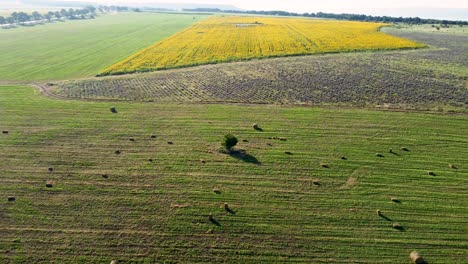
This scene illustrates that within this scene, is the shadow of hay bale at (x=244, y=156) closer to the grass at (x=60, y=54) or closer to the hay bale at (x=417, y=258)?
the hay bale at (x=417, y=258)

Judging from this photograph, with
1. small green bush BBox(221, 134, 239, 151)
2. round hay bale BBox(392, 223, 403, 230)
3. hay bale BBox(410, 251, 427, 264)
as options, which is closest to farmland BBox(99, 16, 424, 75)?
small green bush BBox(221, 134, 239, 151)

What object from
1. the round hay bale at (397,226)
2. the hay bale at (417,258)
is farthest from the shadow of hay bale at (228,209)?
the hay bale at (417,258)

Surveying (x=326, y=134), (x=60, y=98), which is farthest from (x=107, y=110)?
(x=326, y=134)

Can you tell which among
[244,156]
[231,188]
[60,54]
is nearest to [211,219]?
[231,188]

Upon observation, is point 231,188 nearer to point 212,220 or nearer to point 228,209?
point 228,209

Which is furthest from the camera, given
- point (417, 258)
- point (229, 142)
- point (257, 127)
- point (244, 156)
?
point (257, 127)

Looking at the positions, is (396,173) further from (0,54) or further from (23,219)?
(0,54)

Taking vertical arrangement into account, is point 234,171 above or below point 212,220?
above

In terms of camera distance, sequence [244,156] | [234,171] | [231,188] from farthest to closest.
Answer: [244,156]
[234,171]
[231,188]
